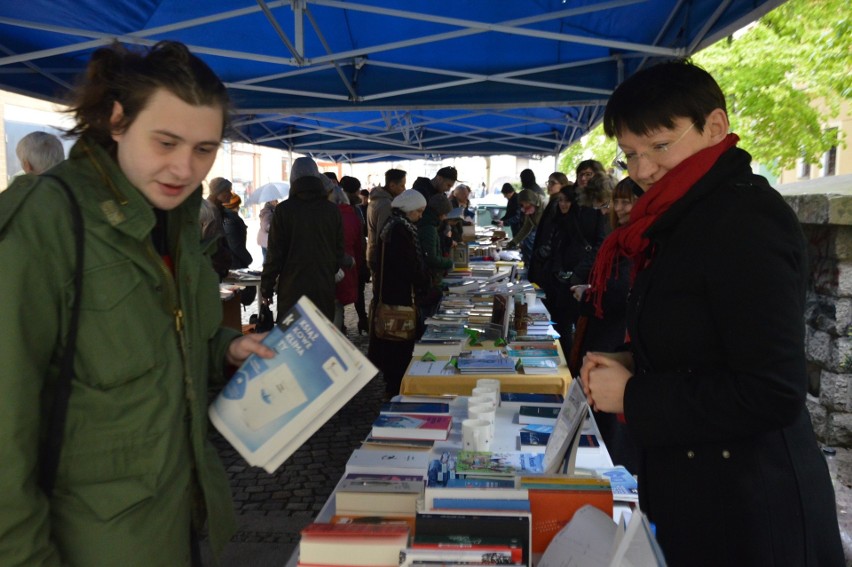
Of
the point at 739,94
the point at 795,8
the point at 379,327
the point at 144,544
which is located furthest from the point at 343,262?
the point at 739,94

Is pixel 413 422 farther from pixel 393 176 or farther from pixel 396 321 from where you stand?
pixel 393 176

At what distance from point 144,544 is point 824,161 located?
2498 cm

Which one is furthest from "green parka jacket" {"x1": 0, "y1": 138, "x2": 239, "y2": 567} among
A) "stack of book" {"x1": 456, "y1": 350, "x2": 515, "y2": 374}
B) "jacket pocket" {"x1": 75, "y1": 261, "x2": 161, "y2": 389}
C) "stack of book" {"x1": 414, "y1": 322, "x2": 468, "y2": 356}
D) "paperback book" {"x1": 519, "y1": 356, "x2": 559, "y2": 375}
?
"stack of book" {"x1": 414, "y1": 322, "x2": 468, "y2": 356}

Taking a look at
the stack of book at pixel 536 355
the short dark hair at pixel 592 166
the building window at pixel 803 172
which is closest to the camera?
the stack of book at pixel 536 355

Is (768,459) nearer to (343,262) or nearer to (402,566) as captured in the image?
(402,566)

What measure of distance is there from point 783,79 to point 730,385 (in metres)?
13.9

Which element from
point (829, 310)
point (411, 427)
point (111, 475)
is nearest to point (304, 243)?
point (411, 427)

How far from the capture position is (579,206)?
16.5ft

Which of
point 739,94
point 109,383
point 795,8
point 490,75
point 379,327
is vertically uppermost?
point 795,8

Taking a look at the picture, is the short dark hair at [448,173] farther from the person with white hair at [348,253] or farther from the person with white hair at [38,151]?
the person with white hair at [38,151]

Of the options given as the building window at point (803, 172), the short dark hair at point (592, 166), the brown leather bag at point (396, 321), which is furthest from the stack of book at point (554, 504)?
the building window at point (803, 172)

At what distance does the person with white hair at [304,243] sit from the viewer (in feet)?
16.6

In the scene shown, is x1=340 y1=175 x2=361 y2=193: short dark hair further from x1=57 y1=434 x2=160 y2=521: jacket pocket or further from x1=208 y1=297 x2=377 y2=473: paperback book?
x1=57 y1=434 x2=160 y2=521: jacket pocket

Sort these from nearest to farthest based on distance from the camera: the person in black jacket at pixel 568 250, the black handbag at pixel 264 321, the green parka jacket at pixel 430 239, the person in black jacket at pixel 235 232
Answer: the person in black jacket at pixel 568 250
the green parka jacket at pixel 430 239
the black handbag at pixel 264 321
the person in black jacket at pixel 235 232
